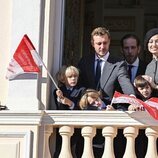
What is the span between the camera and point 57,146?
7168 millimetres

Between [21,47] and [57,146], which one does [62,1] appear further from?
[57,146]

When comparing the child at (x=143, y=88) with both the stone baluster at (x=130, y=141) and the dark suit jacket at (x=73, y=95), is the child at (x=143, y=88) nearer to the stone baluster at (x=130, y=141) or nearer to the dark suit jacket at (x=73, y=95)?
the stone baluster at (x=130, y=141)

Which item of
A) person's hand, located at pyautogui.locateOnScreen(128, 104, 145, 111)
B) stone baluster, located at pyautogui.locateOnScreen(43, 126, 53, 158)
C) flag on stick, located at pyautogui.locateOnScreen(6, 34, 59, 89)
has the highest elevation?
flag on stick, located at pyautogui.locateOnScreen(6, 34, 59, 89)

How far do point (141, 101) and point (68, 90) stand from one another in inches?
26.7

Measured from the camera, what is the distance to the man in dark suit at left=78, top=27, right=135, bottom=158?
7.14 meters

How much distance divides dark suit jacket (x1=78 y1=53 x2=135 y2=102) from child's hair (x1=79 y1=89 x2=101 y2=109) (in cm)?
18

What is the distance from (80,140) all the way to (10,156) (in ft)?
2.02

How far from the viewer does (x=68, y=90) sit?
23.6 feet

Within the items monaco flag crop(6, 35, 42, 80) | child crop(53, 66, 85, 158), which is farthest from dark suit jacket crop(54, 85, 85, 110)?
monaco flag crop(6, 35, 42, 80)

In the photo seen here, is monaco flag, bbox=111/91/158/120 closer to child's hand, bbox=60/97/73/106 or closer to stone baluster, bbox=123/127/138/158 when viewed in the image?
stone baluster, bbox=123/127/138/158

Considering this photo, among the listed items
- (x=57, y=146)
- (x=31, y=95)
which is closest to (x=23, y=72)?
(x=31, y=95)

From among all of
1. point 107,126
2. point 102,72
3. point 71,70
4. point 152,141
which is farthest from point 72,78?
point 152,141

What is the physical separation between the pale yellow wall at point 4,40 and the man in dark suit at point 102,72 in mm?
662

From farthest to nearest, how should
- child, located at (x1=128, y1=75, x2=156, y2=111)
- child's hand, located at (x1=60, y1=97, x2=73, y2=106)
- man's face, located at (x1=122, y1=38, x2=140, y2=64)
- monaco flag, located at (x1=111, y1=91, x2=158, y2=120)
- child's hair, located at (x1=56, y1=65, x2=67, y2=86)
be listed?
1. man's face, located at (x1=122, y1=38, x2=140, y2=64)
2. child's hair, located at (x1=56, y1=65, x2=67, y2=86)
3. child's hand, located at (x1=60, y1=97, x2=73, y2=106)
4. child, located at (x1=128, y1=75, x2=156, y2=111)
5. monaco flag, located at (x1=111, y1=91, x2=158, y2=120)
